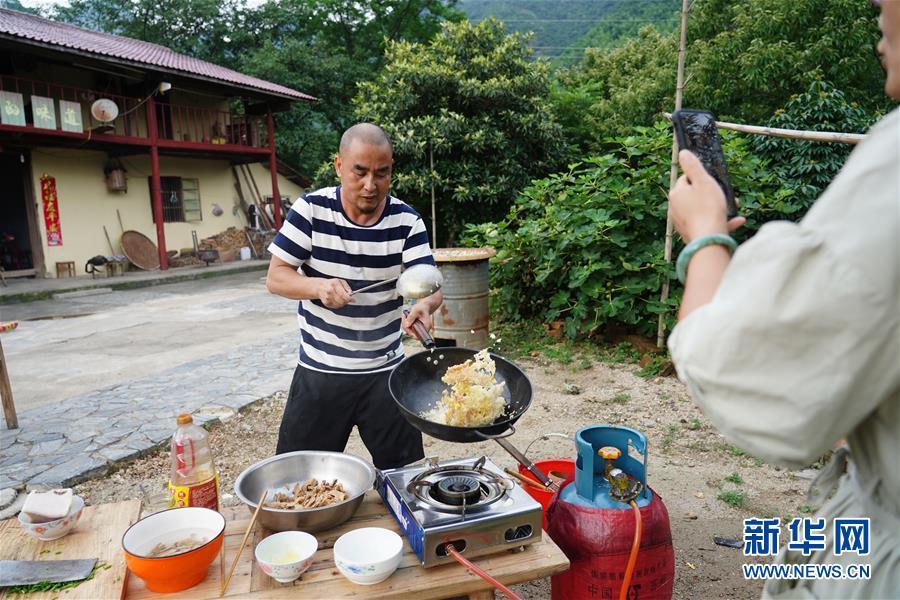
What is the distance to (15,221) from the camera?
614 inches

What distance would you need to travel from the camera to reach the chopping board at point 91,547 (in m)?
1.69

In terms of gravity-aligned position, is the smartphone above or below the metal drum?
above

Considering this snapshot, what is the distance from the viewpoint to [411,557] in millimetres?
1875

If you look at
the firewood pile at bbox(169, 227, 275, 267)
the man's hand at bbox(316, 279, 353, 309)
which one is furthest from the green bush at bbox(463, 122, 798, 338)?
Result: the firewood pile at bbox(169, 227, 275, 267)

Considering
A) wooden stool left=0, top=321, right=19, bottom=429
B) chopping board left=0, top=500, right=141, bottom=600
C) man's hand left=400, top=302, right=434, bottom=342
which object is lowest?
wooden stool left=0, top=321, right=19, bottom=429

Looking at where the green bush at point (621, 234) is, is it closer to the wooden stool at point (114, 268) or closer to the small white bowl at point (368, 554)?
the small white bowl at point (368, 554)

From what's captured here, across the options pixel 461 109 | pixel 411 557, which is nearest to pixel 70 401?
pixel 411 557

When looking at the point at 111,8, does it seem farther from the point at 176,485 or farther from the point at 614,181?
the point at 176,485

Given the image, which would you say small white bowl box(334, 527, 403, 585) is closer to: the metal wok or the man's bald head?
the metal wok

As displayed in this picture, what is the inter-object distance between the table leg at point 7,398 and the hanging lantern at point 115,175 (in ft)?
42.2

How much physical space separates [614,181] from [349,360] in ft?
16.4

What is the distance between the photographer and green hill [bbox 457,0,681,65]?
93.5ft

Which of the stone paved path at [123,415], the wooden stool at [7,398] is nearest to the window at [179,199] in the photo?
the stone paved path at [123,415]

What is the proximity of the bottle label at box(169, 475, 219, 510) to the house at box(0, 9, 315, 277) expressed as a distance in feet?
45.7
